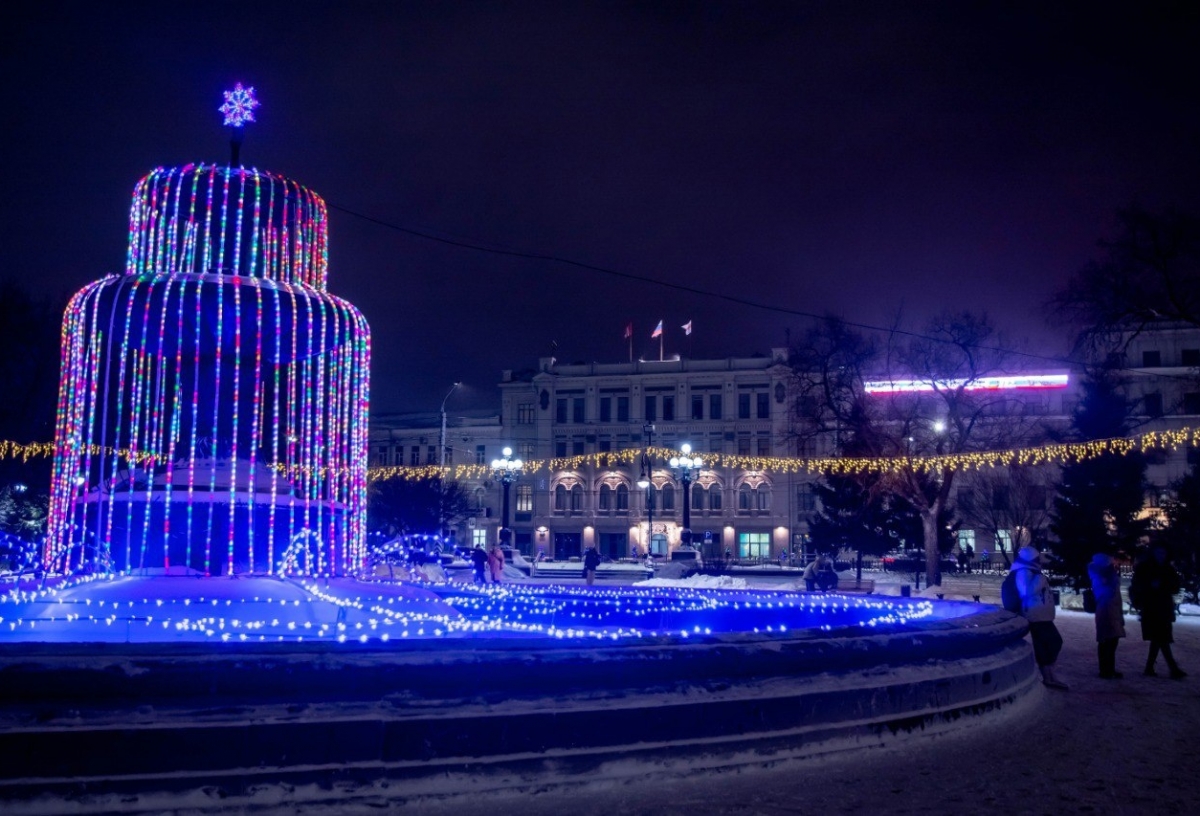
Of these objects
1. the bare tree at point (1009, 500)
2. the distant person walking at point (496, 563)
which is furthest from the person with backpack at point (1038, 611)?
the bare tree at point (1009, 500)

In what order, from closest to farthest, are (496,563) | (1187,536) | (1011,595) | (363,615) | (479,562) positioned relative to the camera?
(363,615), (1011,595), (496,563), (479,562), (1187,536)

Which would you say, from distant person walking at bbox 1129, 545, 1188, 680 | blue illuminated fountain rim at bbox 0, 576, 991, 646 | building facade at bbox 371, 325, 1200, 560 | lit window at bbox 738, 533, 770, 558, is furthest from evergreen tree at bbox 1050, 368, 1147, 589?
lit window at bbox 738, 533, 770, 558

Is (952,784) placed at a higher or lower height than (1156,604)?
lower

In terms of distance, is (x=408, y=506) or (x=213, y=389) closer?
(x=213, y=389)

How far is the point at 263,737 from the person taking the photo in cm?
518

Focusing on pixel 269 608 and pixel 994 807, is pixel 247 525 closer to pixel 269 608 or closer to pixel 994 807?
pixel 269 608

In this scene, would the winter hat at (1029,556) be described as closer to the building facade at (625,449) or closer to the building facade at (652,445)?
the building facade at (625,449)

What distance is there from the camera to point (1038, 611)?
1032 cm

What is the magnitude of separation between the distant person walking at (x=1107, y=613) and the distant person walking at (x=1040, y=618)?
120 cm

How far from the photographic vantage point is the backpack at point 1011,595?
34.5ft

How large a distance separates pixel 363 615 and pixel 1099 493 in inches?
1203

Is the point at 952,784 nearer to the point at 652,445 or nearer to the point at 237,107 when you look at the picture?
the point at 237,107

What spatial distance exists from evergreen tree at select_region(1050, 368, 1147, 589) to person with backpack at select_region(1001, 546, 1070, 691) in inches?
925

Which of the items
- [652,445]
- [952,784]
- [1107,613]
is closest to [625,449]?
[652,445]
